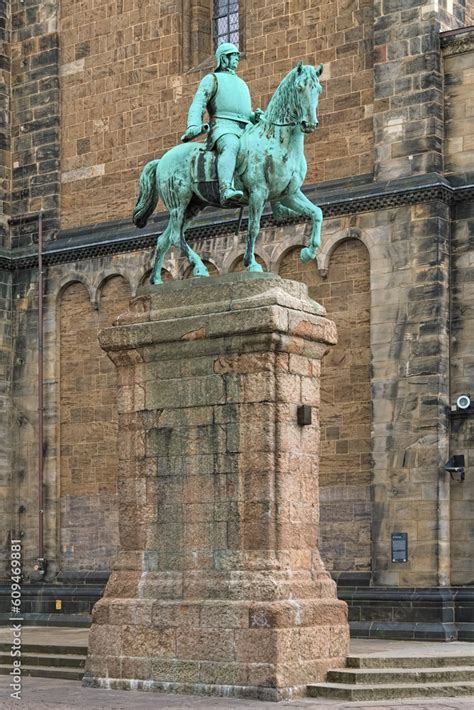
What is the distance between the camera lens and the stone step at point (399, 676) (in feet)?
66.0

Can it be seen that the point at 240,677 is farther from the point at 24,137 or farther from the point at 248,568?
the point at 24,137

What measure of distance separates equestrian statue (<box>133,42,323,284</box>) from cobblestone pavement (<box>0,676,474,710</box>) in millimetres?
5462

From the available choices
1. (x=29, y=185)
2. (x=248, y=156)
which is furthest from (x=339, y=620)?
(x=29, y=185)

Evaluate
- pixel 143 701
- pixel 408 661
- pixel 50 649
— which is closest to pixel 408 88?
pixel 50 649

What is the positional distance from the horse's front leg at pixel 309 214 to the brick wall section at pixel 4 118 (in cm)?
1481

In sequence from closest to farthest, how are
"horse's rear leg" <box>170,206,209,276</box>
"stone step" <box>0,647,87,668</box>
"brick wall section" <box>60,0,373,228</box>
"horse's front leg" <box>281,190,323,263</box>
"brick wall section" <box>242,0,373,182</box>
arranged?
"horse's front leg" <box>281,190,323,263</box>
"horse's rear leg" <box>170,206,209,276</box>
"stone step" <box>0,647,87,668</box>
"brick wall section" <box>242,0,373,182</box>
"brick wall section" <box>60,0,373,228</box>

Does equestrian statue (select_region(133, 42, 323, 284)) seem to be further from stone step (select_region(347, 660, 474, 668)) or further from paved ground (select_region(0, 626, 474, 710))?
paved ground (select_region(0, 626, 474, 710))

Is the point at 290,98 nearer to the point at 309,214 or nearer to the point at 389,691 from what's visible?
the point at 309,214

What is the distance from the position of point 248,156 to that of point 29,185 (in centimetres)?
1490

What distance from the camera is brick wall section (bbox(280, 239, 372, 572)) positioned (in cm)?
2908

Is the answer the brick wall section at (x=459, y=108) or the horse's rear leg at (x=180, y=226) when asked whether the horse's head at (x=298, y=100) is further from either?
the brick wall section at (x=459, y=108)

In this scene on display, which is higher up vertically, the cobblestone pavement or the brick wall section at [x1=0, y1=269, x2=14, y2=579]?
the brick wall section at [x1=0, y1=269, x2=14, y2=579]

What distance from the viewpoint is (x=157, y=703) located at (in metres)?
19.2

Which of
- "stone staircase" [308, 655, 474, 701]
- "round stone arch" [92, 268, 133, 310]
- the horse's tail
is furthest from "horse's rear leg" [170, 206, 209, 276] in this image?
"round stone arch" [92, 268, 133, 310]
